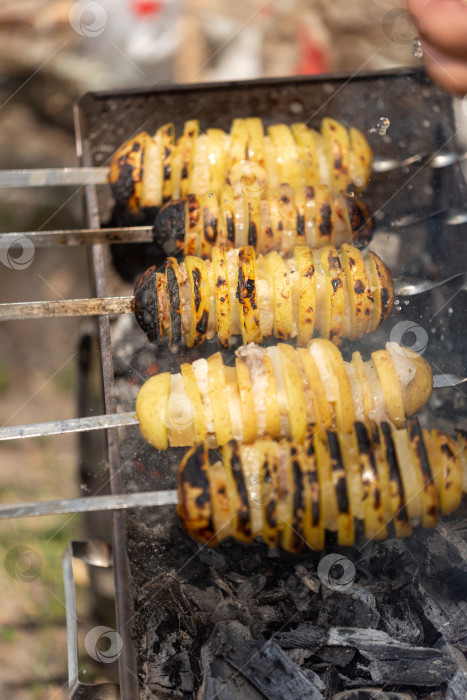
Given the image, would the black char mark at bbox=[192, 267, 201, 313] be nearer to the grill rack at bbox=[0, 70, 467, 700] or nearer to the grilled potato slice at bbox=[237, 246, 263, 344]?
the grilled potato slice at bbox=[237, 246, 263, 344]

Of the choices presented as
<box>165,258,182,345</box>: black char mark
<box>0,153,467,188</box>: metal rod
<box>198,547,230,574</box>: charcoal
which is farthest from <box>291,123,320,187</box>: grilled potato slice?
<box>198,547,230,574</box>: charcoal

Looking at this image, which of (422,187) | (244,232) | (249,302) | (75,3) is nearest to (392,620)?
(249,302)

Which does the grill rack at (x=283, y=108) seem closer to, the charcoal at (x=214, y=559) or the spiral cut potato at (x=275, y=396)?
the spiral cut potato at (x=275, y=396)

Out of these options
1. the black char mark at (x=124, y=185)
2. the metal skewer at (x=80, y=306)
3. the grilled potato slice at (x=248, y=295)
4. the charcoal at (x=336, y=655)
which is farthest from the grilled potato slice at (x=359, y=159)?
the charcoal at (x=336, y=655)

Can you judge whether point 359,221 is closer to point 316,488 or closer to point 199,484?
point 316,488

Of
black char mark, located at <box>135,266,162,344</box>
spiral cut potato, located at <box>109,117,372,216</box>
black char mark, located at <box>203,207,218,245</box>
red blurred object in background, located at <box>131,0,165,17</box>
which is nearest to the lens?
black char mark, located at <box>135,266,162,344</box>

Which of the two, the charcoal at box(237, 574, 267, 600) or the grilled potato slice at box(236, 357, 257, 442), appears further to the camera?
the charcoal at box(237, 574, 267, 600)
